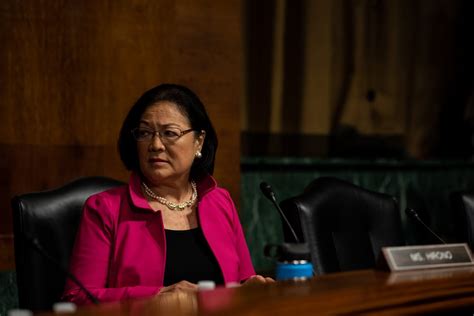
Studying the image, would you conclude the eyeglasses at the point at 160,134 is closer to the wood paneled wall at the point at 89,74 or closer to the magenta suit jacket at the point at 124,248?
the magenta suit jacket at the point at 124,248

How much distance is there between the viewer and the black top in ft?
8.45

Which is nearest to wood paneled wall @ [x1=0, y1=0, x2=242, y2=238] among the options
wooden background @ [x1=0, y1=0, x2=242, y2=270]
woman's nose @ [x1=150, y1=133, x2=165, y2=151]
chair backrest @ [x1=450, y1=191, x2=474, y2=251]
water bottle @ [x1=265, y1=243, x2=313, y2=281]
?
wooden background @ [x1=0, y1=0, x2=242, y2=270]

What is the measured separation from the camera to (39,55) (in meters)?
3.21

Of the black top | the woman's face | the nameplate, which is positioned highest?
the woman's face

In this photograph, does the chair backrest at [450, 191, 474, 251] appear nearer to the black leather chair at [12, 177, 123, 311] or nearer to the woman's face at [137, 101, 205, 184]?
the woman's face at [137, 101, 205, 184]

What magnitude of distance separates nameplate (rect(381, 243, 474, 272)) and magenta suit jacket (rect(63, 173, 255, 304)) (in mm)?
542

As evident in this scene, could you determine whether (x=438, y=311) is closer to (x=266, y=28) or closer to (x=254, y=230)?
(x=254, y=230)

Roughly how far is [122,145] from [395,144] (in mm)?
2261

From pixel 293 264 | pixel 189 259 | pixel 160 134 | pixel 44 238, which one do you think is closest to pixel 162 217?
pixel 189 259

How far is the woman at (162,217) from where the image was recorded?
8.16 feet

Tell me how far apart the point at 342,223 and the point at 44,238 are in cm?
103

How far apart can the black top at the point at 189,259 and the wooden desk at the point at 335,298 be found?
49 cm

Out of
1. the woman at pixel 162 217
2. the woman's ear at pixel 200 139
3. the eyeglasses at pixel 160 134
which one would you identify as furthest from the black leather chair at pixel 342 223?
the eyeglasses at pixel 160 134

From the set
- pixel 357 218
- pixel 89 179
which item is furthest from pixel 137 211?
pixel 357 218
